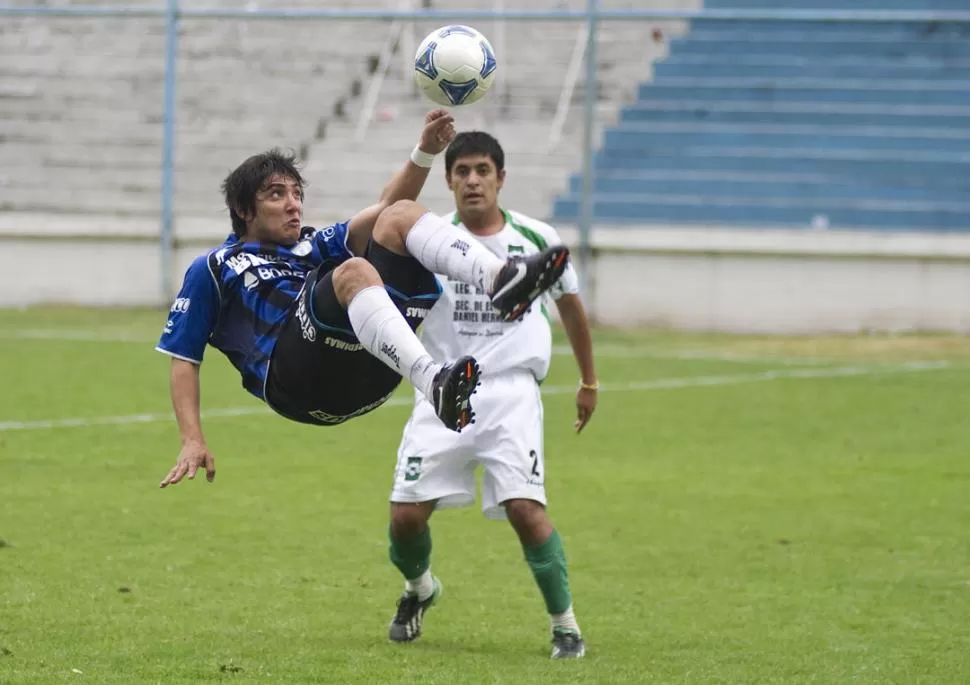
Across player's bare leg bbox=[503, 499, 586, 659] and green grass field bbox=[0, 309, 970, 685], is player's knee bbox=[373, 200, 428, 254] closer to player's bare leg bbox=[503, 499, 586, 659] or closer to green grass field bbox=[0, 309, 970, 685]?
player's bare leg bbox=[503, 499, 586, 659]

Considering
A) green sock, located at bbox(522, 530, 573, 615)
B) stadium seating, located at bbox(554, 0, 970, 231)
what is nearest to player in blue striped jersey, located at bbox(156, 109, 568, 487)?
green sock, located at bbox(522, 530, 573, 615)

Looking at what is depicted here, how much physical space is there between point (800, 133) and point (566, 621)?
14861mm

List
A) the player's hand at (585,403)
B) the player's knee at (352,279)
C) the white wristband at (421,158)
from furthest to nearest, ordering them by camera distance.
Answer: the player's hand at (585,403)
the white wristband at (421,158)
the player's knee at (352,279)

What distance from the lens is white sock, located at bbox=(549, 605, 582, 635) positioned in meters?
6.55

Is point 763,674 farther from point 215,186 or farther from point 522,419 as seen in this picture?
point 215,186

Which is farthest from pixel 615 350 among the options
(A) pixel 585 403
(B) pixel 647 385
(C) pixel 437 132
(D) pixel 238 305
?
(D) pixel 238 305

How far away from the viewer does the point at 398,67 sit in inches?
909

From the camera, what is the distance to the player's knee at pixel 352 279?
6.12 m

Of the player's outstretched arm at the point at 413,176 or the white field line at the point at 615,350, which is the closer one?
the player's outstretched arm at the point at 413,176

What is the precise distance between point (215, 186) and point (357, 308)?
55.3ft

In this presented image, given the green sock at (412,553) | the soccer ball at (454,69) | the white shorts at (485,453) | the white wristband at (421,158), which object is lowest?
the green sock at (412,553)

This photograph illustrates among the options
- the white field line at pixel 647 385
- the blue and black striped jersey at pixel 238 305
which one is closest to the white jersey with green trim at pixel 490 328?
the blue and black striped jersey at pixel 238 305

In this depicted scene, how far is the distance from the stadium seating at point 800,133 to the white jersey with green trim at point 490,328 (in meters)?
13.2

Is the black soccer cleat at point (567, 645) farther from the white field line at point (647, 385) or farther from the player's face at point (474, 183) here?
the white field line at point (647, 385)
